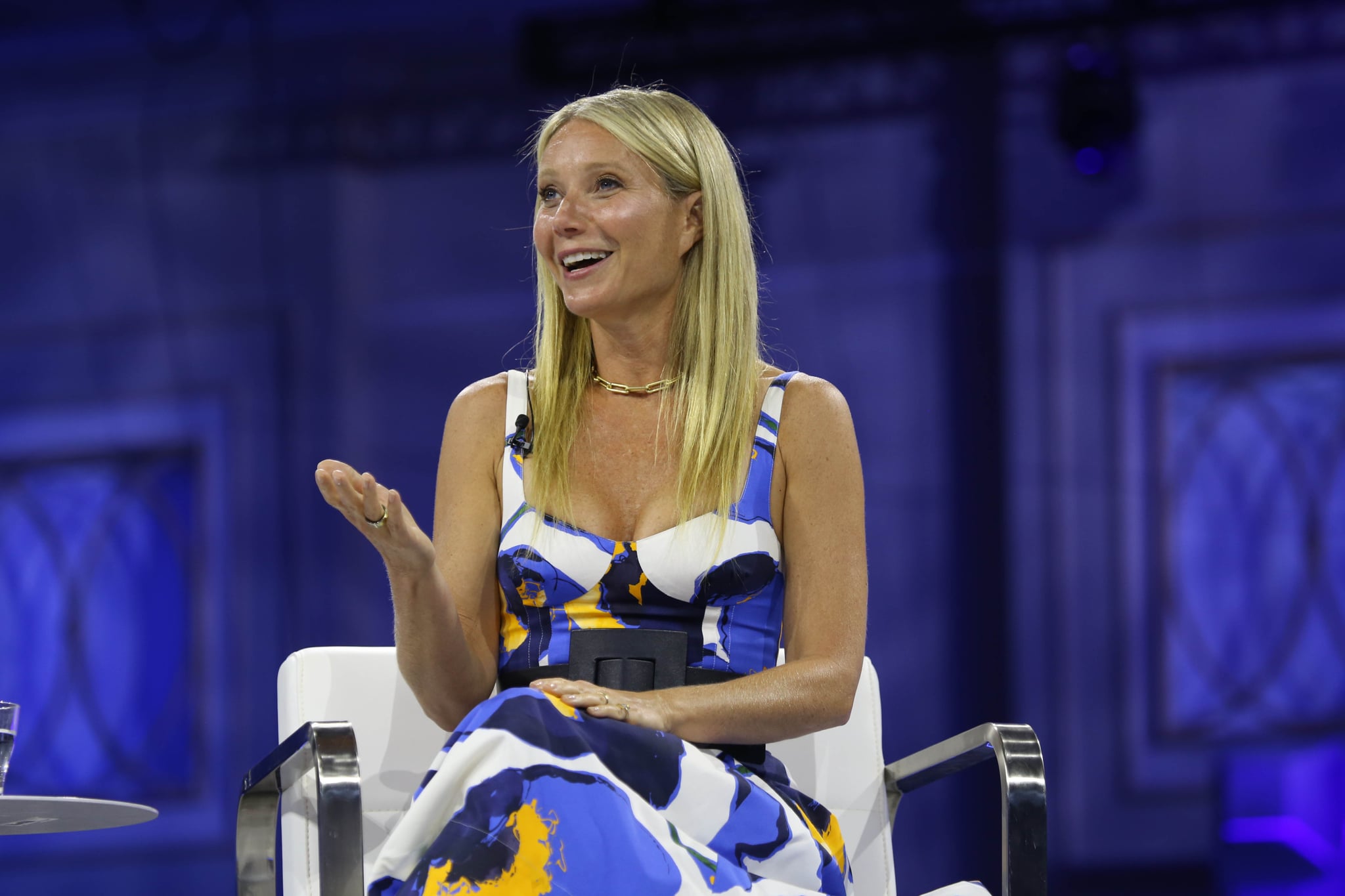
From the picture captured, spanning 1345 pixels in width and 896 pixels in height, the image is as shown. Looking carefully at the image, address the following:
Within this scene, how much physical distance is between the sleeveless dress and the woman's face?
20 cm

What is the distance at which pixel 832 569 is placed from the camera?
5.71 ft

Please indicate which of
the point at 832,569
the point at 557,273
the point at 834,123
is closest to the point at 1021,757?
the point at 832,569

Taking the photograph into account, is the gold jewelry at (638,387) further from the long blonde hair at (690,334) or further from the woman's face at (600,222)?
the woman's face at (600,222)

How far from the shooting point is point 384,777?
1.80m

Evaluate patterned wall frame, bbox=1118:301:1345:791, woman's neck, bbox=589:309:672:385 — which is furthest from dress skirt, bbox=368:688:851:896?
patterned wall frame, bbox=1118:301:1345:791

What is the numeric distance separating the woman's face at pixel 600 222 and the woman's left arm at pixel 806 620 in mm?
256

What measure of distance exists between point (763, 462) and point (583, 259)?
0.34m

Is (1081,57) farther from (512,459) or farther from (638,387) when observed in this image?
(512,459)

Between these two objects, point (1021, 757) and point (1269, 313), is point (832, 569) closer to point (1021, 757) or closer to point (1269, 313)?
point (1021, 757)

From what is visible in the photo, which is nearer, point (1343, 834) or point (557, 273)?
point (557, 273)

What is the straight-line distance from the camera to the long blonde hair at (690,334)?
180 cm

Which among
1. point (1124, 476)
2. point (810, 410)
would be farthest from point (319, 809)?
point (1124, 476)

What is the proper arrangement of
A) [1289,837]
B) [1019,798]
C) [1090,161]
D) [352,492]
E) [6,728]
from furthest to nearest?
[1090,161] < [1289,837] < [6,728] < [1019,798] < [352,492]

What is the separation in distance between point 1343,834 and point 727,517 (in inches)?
85.3
